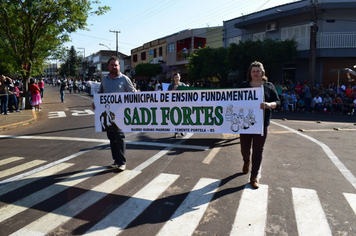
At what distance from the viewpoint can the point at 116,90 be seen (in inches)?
238

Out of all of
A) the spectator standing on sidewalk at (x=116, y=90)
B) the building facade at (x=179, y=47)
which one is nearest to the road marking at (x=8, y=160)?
the spectator standing on sidewalk at (x=116, y=90)

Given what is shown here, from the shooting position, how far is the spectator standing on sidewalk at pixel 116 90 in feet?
19.2

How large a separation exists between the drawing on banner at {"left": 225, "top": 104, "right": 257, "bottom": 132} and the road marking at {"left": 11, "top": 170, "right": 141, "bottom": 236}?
210cm

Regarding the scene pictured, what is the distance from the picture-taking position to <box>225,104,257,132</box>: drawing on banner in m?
5.08

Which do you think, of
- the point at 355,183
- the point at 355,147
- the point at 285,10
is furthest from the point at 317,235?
the point at 285,10

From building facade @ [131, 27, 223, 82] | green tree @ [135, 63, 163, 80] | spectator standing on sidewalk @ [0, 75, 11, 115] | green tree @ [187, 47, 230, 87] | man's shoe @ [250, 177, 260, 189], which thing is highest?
building facade @ [131, 27, 223, 82]

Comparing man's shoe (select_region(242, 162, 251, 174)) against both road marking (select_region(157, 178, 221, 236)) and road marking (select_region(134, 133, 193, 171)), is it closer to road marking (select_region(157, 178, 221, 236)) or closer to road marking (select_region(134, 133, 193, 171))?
road marking (select_region(157, 178, 221, 236))

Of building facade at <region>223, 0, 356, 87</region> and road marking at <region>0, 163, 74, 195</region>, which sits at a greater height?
building facade at <region>223, 0, 356, 87</region>

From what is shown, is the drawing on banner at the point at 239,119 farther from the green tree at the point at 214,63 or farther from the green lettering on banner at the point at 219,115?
the green tree at the point at 214,63

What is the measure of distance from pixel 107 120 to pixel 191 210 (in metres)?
2.99

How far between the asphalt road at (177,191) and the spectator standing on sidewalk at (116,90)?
0.93ft

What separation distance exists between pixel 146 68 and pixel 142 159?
44719mm

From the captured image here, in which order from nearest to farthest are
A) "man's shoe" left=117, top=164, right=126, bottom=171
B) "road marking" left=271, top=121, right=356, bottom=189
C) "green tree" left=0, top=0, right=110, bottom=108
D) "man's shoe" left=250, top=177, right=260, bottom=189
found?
"man's shoe" left=250, top=177, right=260, bottom=189 → "road marking" left=271, top=121, right=356, bottom=189 → "man's shoe" left=117, top=164, right=126, bottom=171 → "green tree" left=0, top=0, right=110, bottom=108

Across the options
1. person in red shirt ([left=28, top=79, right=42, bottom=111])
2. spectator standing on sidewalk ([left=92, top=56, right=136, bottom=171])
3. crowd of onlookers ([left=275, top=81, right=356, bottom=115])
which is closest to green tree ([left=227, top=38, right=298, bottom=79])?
crowd of onlookers ([left=275, top=81, right=356, bottom=115])
